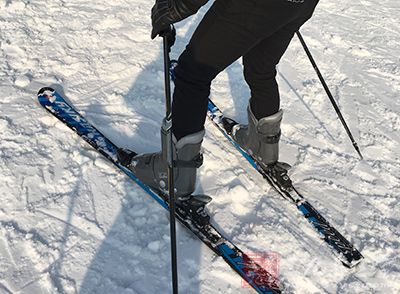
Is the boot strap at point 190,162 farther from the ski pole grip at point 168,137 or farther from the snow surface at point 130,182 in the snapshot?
the snow surface at point 130,182

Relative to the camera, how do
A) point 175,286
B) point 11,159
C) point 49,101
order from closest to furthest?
point 175,286
point 11,159
point 49,101

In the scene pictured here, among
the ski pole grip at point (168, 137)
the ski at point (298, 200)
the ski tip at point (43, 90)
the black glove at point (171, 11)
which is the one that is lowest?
the ski at point (298, 200)

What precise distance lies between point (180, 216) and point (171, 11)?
128cm

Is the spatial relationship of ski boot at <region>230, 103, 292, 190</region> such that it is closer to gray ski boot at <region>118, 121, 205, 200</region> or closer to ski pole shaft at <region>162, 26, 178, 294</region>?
gray ski boot at <region>118, 121, 205, 200</region>

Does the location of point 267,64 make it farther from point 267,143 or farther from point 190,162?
point 190,162

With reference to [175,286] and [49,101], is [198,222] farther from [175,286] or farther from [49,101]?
[49,101]

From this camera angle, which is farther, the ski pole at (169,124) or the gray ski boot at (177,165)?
the gray ski boot at (177,165)

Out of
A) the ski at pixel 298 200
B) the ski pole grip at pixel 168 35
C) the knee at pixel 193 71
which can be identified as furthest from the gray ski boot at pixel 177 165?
the ski at pixel 298 200

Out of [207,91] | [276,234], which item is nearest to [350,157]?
[276,234]

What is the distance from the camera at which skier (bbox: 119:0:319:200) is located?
7.13ft

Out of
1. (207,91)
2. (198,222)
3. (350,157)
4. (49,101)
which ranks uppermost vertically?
(207,91)

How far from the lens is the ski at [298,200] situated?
2.77 meters

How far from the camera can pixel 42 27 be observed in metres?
4.43

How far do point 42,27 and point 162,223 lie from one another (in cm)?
280
